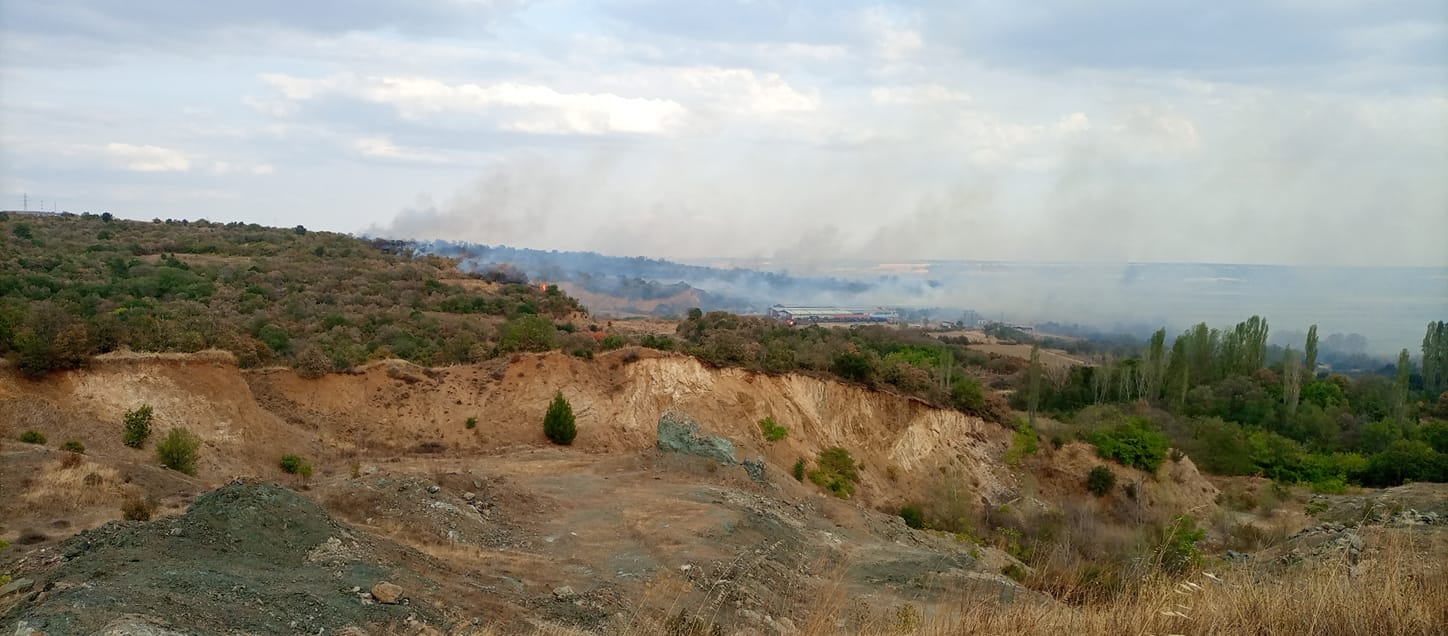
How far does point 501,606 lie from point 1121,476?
27.4m

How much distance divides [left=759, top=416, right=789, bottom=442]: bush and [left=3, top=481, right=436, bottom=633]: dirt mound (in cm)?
1806

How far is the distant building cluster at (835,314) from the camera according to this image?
7675 cm

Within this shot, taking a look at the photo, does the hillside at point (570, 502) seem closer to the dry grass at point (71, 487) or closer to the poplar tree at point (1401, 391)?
the dry grass at point (71, 487)

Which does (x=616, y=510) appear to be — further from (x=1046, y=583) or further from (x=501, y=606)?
(x=1046, y=583)

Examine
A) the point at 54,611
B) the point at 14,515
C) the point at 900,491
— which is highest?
Answer: the point at 54,611

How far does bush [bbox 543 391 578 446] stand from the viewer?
92.9ft

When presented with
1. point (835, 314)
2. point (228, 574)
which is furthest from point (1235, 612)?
point (835, 314)

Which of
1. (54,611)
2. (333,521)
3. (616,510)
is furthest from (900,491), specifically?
(54,611)

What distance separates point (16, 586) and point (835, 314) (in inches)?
2966

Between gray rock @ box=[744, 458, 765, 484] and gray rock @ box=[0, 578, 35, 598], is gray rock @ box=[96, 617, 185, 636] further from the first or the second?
gray rock @ box=[744, 458, 765, 484]

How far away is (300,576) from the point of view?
37.8ft

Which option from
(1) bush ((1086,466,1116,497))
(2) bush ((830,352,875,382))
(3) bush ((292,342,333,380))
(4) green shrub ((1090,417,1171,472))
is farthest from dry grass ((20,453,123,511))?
(4) green shrub ((1090,417,1171,472))

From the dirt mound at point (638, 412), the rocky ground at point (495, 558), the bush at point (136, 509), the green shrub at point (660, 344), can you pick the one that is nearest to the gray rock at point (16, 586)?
the rocky ground at point (495, 558)

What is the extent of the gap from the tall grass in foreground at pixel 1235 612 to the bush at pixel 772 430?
81.2 feet
